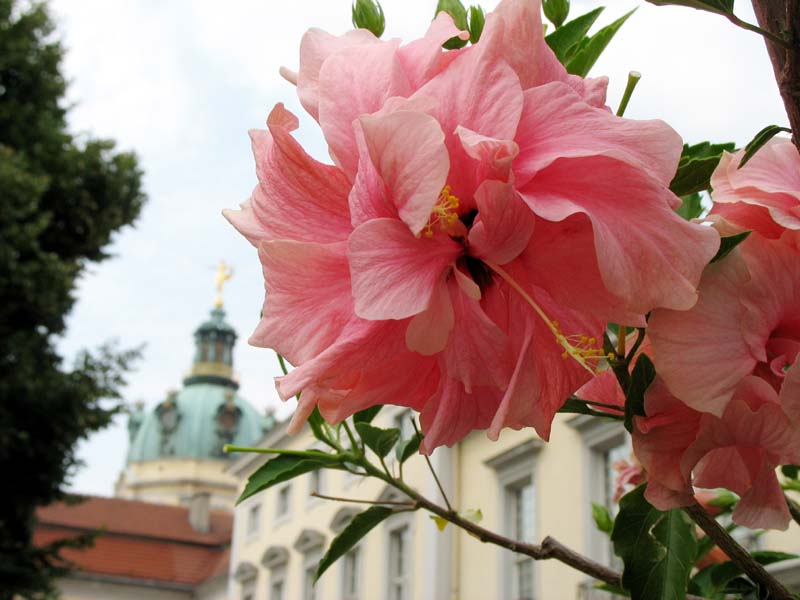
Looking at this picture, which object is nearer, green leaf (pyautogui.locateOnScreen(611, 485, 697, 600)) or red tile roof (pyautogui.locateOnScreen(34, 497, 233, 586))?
green leaf (pyautogui.locateOnScreen(611, 485, 697, 600))

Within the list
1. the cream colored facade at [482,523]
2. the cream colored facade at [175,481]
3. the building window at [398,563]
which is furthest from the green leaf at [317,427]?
the cream colored facade at [175,481]

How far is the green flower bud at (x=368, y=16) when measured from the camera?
2.64ft

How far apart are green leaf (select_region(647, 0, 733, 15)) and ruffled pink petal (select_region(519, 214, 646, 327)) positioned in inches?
7.6

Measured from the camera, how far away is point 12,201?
33.1 ft

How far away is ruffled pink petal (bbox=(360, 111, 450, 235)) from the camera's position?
49 centimetres

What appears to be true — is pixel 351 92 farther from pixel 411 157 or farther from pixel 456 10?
pixel 456 10

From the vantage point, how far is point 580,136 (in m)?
0.52

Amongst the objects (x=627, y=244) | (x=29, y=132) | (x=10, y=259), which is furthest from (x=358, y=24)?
(x=29, y=132)

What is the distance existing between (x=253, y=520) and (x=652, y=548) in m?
22.0

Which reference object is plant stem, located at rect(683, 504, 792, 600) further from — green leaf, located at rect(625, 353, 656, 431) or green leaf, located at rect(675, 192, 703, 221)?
green leaf, located at rect(675, 192, 703, 221)

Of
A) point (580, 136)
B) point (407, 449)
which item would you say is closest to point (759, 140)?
point (580, 136)

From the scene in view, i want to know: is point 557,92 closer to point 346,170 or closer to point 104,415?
point 346,170

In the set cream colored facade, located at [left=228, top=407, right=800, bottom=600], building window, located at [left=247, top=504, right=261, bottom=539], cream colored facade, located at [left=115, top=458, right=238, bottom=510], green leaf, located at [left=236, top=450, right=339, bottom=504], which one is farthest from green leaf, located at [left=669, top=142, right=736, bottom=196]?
cream colored facade, located at [left=115, top=458, right=238, bottom=510]

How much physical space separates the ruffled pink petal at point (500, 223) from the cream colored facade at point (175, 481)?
140 feet
